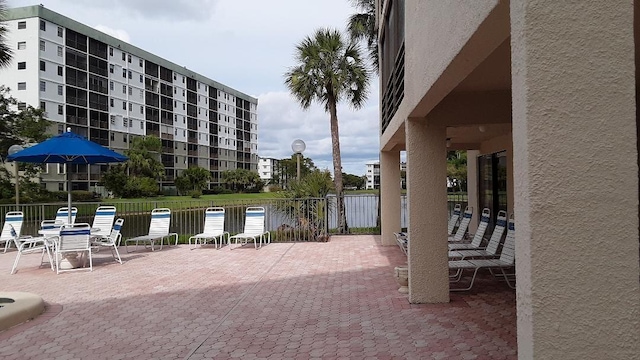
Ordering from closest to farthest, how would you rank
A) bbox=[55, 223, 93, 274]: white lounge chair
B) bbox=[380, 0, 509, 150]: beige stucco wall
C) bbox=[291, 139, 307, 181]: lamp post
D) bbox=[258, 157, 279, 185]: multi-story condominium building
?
bbox=[380, 0, 509, 150]: beige stucco wall
bbox=[55, 223, 93, 274]: white lounge chair
bbox=[291, 139, 307, 181]: lamp post
bbox=[258, 157, 279, 185]: multi-story condominium building

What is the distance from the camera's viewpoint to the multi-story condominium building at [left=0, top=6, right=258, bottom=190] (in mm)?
48219

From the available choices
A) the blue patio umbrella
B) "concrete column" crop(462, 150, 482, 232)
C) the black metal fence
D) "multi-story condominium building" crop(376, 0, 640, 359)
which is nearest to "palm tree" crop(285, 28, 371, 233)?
the black metal fence

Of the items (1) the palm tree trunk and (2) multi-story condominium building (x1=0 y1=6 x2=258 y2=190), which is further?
(2) multi-story condominium building (x1=0 y1=6 x2=258 y2=190)

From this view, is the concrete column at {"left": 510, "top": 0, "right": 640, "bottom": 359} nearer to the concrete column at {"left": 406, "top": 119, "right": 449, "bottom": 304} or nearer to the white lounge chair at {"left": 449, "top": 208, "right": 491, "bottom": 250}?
the concrete column at {"left": 406, "top": 119, "right": 449, "bottom": 304}

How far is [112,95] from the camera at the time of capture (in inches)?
2339

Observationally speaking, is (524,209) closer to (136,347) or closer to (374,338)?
(374,338)

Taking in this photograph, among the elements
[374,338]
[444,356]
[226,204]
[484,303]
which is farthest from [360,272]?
[226,204]

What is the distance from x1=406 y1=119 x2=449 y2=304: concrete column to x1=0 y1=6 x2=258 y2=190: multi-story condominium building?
30600mm

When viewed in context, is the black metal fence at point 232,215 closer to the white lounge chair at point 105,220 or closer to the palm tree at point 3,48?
the white lounge chair at point 105,220

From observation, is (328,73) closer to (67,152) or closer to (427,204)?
(67,152)

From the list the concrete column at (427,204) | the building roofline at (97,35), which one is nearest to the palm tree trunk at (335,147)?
the concrete column at (427,204)

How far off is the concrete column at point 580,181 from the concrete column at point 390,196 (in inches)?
452

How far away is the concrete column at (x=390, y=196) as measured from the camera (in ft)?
44.3

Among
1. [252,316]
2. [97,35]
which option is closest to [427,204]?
[252,316]
